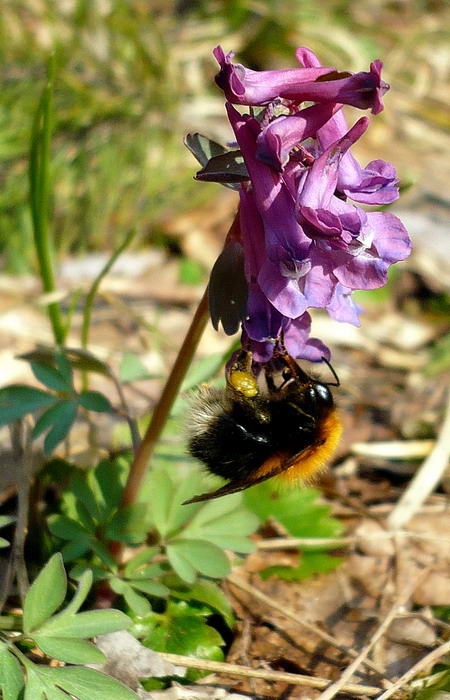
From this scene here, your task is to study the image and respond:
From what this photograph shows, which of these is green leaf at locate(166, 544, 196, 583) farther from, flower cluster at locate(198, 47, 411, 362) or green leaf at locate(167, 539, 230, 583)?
flower cluster at locate(198, 47, 411, 362)

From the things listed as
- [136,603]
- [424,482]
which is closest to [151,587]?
[136,603]

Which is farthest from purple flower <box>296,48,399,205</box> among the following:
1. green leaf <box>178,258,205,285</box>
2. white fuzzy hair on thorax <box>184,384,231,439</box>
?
green leaf <box>178,258,205,285</box>

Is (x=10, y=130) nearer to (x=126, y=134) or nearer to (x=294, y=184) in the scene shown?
(x=126, y=134)

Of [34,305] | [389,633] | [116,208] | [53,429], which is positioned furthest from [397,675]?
[116,208]

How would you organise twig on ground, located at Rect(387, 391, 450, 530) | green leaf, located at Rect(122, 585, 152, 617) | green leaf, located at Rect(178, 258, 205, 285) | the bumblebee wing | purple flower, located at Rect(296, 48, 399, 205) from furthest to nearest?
green leaf, located at Rect(178, 258, 205, 285), twig on ground, located at Rect(387, 391, 450, 530), green leaf, located at Rect(122, 585, 152, 617), the bumblebee wing, purple flower, located at Rect(296, 48, 399, 205)

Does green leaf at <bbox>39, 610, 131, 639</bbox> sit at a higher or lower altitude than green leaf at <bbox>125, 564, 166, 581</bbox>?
lower

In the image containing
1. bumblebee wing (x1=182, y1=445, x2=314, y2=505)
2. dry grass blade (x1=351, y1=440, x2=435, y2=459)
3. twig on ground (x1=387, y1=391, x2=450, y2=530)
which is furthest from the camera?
dry grass blade (x1=351, y1=440, x2=435, y2=459)

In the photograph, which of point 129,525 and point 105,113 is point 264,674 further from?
point 105,113

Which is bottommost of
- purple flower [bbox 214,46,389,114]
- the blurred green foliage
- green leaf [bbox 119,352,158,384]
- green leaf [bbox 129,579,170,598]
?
green leaf [bbox 129,579,170,598]
